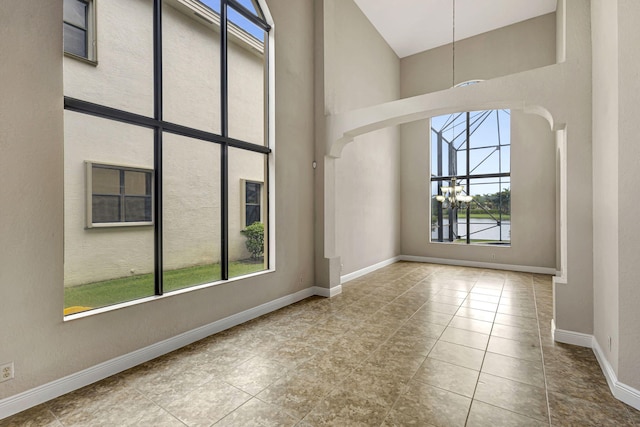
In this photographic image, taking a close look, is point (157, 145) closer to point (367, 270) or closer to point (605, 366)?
point (605, 366)

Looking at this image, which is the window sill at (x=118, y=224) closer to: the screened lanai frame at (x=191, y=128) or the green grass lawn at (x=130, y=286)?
the screened lanai frame at (x=191, y=128)

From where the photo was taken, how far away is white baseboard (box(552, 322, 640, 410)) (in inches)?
86.6

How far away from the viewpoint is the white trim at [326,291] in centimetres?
498

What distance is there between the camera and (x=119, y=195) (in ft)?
10.7

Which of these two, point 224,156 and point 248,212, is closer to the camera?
point 224,156

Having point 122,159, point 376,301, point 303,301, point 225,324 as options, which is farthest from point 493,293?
point 122,159

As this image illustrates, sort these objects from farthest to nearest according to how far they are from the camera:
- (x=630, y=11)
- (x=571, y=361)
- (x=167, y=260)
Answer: (x=167, y=260) < (x=571, y=361) < (x=630, y=11)

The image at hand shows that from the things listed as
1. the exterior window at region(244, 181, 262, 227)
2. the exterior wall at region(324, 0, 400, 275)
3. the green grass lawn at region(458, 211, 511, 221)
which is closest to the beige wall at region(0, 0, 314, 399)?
the exterior window at region(244, 181, 262, 227)

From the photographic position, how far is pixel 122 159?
127 inches

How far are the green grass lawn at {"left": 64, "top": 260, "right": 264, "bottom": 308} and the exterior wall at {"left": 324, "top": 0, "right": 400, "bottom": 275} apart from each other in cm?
277

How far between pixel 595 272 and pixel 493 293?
2372mm

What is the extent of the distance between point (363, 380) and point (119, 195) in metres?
3.15

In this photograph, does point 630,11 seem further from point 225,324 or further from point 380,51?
point 380,51

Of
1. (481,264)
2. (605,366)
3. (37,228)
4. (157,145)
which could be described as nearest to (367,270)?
(481,264)
